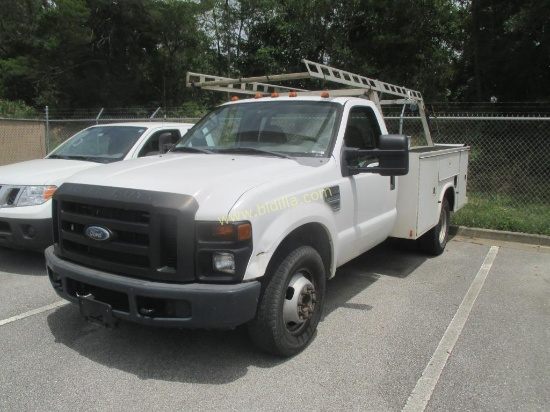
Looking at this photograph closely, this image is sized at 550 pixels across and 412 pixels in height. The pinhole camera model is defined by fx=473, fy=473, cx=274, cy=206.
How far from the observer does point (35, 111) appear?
26547mm

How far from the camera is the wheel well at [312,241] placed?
3.50m

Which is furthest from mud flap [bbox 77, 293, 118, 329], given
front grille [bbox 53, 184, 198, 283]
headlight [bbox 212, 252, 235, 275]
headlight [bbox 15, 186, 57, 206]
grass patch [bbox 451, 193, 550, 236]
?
grass patch [bbox 451, 193, 550, 236]

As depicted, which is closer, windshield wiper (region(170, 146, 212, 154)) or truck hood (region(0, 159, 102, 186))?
windshield wiper (region(170, 146, 212, 154))

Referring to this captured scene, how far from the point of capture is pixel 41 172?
5500 mm

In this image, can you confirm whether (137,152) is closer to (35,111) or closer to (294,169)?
(294,169)

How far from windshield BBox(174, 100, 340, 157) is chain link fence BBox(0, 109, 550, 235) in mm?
5518

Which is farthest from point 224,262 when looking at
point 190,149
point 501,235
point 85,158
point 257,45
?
point 257,45

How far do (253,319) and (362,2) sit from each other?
Result: 16913 millimetres

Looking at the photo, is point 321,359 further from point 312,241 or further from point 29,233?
point 29,233

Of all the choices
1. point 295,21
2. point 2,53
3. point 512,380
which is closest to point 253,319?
point 512,380

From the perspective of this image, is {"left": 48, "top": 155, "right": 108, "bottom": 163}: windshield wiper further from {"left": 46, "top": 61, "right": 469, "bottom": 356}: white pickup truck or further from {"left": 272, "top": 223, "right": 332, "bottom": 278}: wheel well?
{"left": 272, "top": 223, "right": 332, "bottom": 278}: wheel well

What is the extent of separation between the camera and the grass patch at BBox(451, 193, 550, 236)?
787 centimetres

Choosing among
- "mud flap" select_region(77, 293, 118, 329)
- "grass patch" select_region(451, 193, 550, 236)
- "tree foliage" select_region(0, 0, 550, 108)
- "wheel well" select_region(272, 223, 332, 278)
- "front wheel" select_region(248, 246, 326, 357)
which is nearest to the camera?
"mud flap" select_region(77, 293, 118, 329)

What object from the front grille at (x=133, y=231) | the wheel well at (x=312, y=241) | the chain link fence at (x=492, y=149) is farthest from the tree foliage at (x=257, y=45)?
the front grille at (x=133, y=231)
